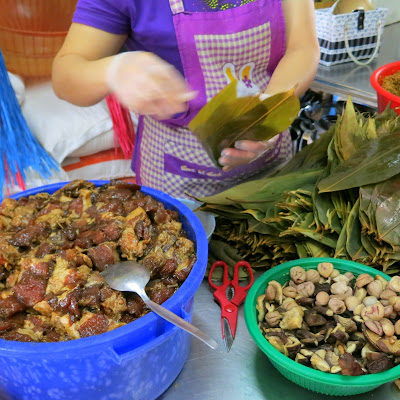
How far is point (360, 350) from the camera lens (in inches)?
30.0

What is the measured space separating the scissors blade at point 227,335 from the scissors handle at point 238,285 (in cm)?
6

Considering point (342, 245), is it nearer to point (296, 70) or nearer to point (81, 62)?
point (296, 70)

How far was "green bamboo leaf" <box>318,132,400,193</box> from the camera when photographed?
3.26ft

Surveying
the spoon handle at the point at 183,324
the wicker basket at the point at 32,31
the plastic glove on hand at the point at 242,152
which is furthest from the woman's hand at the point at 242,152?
the wicker basket at the point at 32,31

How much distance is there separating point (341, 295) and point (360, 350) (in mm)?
120

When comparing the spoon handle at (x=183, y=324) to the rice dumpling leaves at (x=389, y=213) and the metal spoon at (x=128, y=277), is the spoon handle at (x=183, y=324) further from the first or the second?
the rice dumpling leaves at (x=389, y=213)

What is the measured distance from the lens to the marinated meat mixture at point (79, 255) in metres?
0.71

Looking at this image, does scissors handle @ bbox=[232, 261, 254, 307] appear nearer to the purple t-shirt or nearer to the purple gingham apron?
the purple gingham apron

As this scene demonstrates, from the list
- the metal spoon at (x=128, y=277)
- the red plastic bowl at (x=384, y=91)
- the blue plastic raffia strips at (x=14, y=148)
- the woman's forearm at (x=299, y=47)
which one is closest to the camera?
the metal spoon at (x=128, y=277)

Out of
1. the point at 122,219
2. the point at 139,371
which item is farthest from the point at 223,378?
the point at 122,219

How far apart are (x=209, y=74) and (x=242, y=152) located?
394mm

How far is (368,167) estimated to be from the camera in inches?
39.9

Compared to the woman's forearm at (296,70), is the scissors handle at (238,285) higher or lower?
lower

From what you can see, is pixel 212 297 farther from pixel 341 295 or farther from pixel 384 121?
pixel 384 121
